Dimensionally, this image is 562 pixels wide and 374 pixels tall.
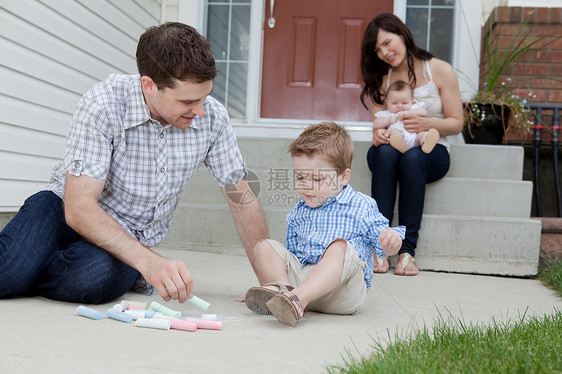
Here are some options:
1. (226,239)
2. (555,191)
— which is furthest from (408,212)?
(555,191)

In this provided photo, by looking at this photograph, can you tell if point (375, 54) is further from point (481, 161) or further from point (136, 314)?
point (136, 314)

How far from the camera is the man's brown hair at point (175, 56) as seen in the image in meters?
1.88

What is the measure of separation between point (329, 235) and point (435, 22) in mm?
3059

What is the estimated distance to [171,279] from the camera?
1702mm

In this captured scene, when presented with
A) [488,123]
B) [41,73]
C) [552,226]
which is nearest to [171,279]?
[41,73]

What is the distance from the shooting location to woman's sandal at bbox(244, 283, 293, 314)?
1.83 m

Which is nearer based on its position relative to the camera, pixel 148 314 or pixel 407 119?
pixel 148 314

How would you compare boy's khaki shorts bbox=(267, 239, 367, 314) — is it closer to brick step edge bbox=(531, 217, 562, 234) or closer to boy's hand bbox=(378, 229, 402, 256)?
boy's hand bbox=(378, 229, 402, 256)

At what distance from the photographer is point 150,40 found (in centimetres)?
192

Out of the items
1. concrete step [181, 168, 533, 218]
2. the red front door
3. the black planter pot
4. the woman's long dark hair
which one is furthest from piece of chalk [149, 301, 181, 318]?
the red front door

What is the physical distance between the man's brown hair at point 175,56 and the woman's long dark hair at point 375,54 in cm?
166

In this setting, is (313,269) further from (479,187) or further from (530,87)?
(530,87)

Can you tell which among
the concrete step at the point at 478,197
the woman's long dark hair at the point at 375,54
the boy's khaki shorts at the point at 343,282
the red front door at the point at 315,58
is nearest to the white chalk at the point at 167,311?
the boy's khaki shorts at the point at 343,282

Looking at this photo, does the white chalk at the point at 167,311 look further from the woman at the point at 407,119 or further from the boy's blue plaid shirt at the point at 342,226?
the woman at the point at 407,119
